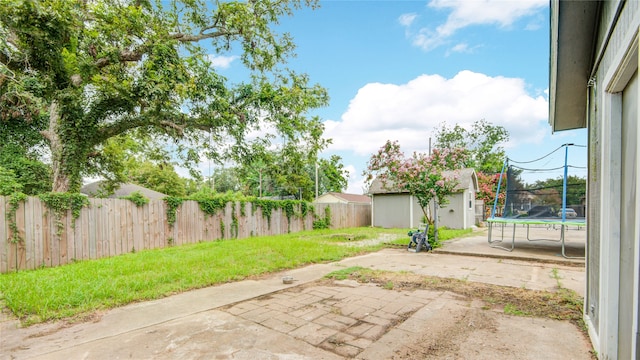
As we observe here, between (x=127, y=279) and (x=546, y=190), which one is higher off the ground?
(x=546, y=190)

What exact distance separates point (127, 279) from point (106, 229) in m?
3.52

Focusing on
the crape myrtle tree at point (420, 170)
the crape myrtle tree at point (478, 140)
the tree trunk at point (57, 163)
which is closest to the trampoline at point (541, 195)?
the crape myrtle tree at point (420, 170)

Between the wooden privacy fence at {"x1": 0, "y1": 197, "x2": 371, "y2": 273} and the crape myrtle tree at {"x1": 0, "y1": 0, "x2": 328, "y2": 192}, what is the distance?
222 centimetres

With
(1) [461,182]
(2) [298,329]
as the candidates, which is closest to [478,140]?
(1) [461,182]

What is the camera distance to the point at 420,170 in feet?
25.0

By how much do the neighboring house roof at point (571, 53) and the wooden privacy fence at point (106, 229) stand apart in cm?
834

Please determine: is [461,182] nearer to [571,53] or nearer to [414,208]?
[414,208]

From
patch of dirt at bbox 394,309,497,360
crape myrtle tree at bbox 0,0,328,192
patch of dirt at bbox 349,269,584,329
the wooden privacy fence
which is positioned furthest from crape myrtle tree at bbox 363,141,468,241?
the wooden privacy fence

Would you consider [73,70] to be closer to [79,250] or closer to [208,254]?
[79,250]

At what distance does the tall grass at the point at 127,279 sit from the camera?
3248 millimetres

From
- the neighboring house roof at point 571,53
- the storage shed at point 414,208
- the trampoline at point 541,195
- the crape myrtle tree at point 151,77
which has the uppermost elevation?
the crape myrtle tree at point 151,77

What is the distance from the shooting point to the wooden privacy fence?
552cm

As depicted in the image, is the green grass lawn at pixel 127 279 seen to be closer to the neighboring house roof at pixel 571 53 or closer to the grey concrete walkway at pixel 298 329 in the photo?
Result: the grey concrete walkway at pixel 298 329

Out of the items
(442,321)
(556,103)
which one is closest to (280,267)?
(442,321)
